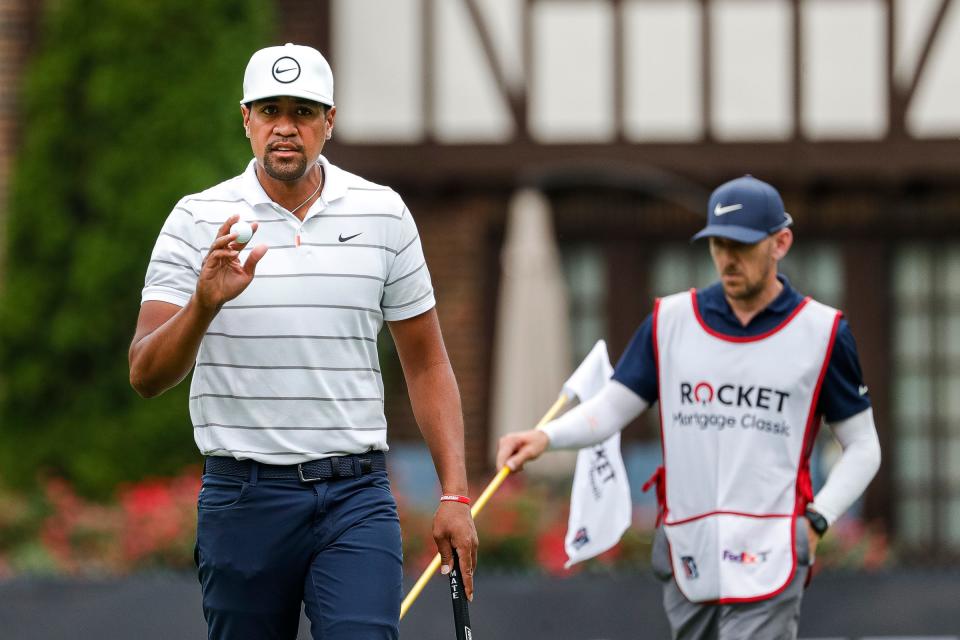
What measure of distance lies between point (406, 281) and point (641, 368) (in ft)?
4.34

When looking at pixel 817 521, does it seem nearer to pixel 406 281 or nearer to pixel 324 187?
pixel 406 281

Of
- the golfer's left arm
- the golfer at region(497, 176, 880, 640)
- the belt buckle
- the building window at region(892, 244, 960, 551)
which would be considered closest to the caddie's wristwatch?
the golfer at region(497, 176, 880, 640)

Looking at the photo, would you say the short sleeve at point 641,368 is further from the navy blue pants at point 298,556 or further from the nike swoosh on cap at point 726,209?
the navy blue pants at point 298,556

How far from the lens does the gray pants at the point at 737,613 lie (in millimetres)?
5008

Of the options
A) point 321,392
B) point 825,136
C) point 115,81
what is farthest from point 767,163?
point 321,392

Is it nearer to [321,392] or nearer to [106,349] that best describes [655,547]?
[321,392]

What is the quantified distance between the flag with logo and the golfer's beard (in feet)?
6.40

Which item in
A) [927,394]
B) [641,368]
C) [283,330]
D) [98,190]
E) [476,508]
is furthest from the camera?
[927,394]

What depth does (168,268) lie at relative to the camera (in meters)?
4.02

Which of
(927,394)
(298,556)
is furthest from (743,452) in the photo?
(927,394)

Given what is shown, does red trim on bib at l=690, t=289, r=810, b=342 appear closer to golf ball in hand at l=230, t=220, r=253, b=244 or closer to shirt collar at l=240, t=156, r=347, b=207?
shirt collar at l=240, t=156, r=347, b=207

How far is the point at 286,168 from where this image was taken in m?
4.04

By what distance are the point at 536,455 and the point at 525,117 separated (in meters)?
7.82

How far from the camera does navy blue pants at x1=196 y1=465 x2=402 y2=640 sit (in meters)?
4.04
